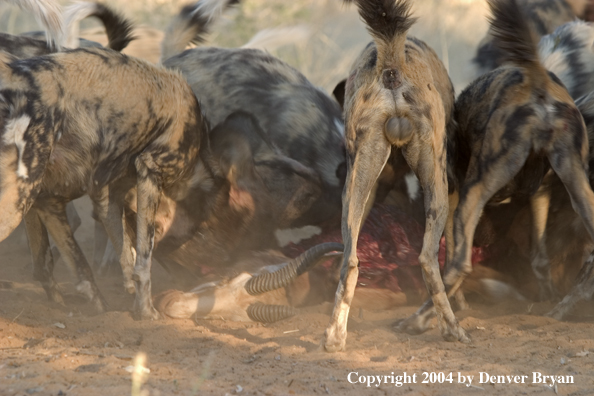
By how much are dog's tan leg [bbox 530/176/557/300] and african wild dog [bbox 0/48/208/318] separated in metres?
1.95

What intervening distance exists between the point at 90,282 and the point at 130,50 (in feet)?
8.77

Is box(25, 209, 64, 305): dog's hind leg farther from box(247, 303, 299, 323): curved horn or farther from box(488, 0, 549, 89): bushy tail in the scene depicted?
box(488, 0, 549, 89): bushy tail

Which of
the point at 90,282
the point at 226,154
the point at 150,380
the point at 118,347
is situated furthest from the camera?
the point at 226,154

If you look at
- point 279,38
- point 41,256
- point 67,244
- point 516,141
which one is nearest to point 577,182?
point 516,141

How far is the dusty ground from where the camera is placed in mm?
2252

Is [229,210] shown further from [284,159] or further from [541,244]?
[541,244]

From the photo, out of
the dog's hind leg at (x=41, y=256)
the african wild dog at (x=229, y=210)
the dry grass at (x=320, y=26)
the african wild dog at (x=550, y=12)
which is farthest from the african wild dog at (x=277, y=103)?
the dry grass at (x=320, y=26)

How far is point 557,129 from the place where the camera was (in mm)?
3004

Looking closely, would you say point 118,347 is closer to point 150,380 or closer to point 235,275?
point 150,380

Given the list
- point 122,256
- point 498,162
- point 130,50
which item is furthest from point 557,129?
point 130,50

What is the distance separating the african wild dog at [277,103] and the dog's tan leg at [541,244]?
1.16 m

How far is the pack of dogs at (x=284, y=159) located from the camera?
289 centimetres

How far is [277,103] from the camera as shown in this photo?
4434mm

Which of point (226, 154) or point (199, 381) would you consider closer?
point (199, 381)
